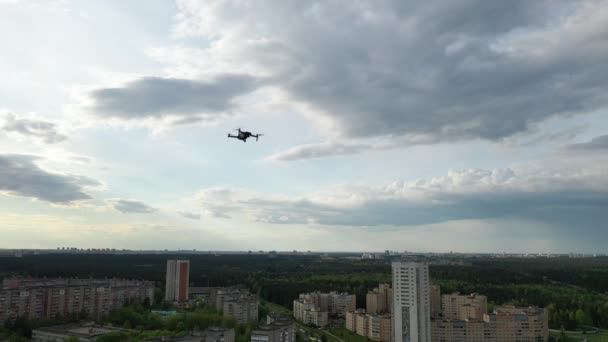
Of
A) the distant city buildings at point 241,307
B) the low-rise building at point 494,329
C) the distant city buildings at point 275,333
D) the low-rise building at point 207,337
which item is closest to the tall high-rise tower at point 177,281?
the distant city buildings at point 241,307

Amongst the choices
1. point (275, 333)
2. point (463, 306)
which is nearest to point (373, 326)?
point (463, 306)

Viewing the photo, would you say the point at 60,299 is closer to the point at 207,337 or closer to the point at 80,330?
the point at 80,330

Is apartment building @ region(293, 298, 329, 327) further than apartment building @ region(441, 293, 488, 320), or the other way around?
apartment building @ region(293, 298, 329, 327)

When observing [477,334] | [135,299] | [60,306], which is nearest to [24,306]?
[60,306]

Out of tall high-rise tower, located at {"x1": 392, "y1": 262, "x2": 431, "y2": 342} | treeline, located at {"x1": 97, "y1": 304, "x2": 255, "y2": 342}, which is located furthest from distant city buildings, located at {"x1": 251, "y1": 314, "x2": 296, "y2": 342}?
tall high-rise tower, located at {"x1": 392, "y1": 262, "x2": 431, "y2": 342}

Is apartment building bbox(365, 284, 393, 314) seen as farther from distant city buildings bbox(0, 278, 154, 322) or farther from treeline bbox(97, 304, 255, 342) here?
distant city buildings bbox(0, 278, 154, 322)
